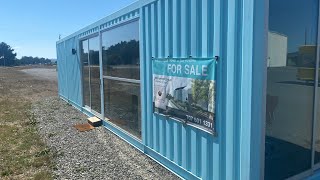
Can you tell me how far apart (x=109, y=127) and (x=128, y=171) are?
3.26m

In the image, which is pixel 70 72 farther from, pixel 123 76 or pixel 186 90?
pixel 186 90

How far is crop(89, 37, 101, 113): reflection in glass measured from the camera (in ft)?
31.7

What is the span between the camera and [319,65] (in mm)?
4656

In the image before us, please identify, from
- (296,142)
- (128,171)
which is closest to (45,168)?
(128,171)

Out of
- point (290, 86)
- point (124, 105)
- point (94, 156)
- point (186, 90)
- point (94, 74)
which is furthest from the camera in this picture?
point (94, 74)

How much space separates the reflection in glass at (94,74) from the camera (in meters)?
9.67

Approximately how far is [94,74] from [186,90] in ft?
19.7

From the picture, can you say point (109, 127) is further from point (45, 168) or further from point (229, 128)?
point (229, 128)

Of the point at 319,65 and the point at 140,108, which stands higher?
the point at 319,65

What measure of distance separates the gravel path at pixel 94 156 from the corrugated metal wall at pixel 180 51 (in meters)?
0.43

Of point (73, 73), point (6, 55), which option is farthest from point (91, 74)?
point (6, 55)

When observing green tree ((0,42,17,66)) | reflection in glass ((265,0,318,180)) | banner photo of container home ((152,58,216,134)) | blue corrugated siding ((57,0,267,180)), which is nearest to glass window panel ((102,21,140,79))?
blue corrugated siding ((57,0,267,180))

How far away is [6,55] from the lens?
11900 centimetres

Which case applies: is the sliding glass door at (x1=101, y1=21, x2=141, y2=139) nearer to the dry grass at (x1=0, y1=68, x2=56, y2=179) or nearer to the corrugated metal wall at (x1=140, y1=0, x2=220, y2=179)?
the corrugated metal wall at (x1=140, y1=0, x2=220, y2=179)
